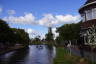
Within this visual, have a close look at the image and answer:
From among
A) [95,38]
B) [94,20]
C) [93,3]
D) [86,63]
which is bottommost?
[86,63]

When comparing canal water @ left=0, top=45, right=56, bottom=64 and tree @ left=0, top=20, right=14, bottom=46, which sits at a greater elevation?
tree @ left=0, top=20, right=14, bottom=46

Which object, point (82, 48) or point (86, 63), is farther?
point (82, 48)

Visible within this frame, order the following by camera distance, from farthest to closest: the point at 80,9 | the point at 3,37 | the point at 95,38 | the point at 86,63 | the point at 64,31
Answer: the point at 3,37 < the point at 80,9 < the point at 64,31 < the point at 86,63 < the point at 95,38

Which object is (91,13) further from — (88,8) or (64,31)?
(64,31)

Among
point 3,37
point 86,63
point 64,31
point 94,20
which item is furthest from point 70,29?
point 3,37

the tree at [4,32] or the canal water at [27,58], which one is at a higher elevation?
the tree at [4,32]

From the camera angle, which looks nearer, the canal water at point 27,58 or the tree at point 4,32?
the canal water at point 27,58

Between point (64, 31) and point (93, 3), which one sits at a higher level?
point (93, 3)

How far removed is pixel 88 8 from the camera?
4644 cm

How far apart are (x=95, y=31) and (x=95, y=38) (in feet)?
3.38

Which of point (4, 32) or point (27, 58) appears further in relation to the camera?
point (4, 32)

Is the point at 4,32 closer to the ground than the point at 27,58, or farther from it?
farther from it

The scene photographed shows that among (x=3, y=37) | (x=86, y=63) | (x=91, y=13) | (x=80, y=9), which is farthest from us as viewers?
(x=3, y=37)

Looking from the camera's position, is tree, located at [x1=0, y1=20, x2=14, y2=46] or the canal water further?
tree, located at [x1=0, y1=20, x2=14, y2=46]
